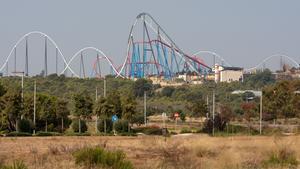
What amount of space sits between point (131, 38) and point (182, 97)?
2943 cm

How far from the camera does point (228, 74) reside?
162 meters

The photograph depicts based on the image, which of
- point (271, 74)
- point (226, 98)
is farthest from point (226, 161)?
point (271, 74)

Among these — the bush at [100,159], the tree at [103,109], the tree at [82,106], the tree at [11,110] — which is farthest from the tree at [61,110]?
the bush at [100,159]

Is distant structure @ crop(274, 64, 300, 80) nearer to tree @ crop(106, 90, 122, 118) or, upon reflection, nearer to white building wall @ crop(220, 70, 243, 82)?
white building wall @ crop(220, 70, 243, 82)

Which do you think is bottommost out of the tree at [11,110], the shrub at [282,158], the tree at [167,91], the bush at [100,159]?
the shrub at [282,158]

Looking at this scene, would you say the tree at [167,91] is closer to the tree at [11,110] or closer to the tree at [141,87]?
the tree at [141,87]

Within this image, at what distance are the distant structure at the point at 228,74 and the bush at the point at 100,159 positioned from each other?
13649 cm

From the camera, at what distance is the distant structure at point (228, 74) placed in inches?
6119

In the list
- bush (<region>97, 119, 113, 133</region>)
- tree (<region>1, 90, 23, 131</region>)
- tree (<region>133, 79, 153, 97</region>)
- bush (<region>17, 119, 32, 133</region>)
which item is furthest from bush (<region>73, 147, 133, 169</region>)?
tree (<region>133, 79, 153, 97</region>)

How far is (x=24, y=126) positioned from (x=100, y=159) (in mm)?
38205

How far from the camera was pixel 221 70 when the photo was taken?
6211 inches

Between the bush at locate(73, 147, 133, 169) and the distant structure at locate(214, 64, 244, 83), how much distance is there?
13649cm

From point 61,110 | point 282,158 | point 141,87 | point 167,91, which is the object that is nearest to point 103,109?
point 61,110

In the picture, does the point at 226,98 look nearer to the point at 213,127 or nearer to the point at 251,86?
the point at 251,86
